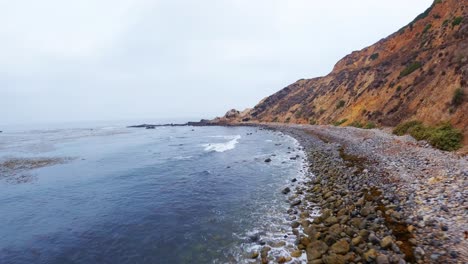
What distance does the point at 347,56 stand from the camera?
97625 millimetres

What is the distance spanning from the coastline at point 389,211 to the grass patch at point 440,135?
1297 mm

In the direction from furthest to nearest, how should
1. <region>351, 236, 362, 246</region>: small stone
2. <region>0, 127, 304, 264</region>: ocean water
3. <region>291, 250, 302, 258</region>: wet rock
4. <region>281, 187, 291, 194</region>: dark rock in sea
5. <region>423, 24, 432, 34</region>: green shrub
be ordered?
<region>423, 24, 432, 34</region>: green shrub → <region>281, 187, 291, 194</region>: dark rock in sea → <region>0, 127, 304, 264</region>: ocean water → <region>291, 250, 302, 258</region>: wet rock → <region>351, 236, 362, 246</region>: small stone

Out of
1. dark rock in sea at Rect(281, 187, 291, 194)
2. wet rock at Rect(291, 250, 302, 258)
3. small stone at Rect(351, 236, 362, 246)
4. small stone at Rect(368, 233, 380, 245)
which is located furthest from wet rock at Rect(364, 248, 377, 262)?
dark rock in sea at Rect(281, 187, 291, 194)

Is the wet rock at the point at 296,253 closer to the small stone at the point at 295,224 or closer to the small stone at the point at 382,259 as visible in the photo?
the small stone at the point at 295,224

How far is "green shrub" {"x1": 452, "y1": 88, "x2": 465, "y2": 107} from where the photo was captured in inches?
1086

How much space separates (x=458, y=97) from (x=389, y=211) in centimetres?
2241

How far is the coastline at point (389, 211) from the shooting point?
10547 mm

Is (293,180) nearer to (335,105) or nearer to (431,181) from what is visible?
(431,181)

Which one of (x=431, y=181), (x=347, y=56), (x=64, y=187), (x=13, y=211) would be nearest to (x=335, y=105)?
(x=347, y=56)

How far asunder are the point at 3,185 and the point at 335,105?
70236 millimetres

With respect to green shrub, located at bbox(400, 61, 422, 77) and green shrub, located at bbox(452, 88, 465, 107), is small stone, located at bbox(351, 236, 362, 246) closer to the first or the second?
green shrub, located at bbox(452, 88, 465, 107)

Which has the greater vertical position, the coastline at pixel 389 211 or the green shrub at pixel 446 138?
the green shrub at pixel 446 138

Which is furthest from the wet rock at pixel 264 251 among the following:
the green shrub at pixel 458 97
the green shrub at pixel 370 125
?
the green shrub at pixel 370 125

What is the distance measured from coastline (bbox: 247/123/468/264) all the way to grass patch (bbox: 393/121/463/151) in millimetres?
1297
